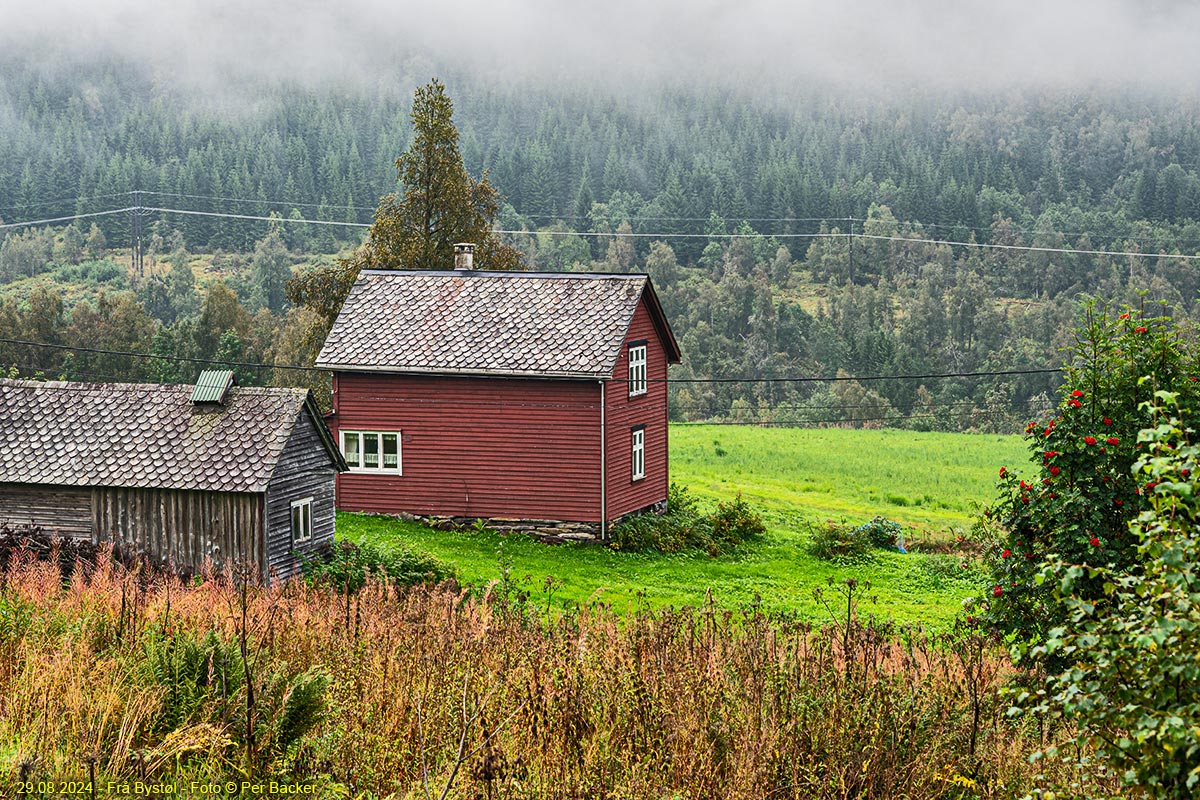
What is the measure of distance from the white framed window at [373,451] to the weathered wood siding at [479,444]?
0.52ft

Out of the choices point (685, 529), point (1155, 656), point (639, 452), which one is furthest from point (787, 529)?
point (1155, 656)

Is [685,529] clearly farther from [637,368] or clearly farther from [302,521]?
→ [302,521]

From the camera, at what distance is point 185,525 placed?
2422 centimetres

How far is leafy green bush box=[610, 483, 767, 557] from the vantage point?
32938mm

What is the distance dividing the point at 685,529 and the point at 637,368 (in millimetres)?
4363

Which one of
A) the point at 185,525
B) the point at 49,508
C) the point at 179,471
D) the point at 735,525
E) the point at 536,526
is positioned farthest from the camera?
the point at 735,525

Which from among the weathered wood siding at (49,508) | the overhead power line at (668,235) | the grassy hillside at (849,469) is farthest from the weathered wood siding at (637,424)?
the overhead power line at (668,235)

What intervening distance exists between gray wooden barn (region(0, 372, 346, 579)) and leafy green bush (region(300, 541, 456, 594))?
385mm

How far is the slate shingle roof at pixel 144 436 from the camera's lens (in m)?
24.3

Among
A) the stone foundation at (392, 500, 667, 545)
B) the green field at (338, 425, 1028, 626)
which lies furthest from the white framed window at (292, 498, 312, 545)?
the stone foundation at (392, 500, 667, 545)

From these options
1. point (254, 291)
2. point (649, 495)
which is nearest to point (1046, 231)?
point (254, 291)

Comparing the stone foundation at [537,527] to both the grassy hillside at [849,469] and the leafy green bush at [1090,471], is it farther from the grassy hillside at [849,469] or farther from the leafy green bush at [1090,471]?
the leafy green bush at [1090,471]

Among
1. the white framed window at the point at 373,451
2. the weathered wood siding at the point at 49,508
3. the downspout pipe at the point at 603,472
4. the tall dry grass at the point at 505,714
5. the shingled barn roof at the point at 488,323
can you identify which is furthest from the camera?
the white framed window at the point at 373,451

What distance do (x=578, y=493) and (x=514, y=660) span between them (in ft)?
78.2
